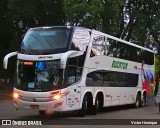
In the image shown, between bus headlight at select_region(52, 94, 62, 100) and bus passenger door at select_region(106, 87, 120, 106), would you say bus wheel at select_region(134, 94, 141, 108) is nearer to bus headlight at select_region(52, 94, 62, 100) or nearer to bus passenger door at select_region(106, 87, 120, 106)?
bus passenger door at select_region(106, 87, 120, 106)

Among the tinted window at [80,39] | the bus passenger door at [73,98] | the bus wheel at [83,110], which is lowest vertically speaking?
the bus wheel at [83,110]

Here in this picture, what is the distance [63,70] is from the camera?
1859cm

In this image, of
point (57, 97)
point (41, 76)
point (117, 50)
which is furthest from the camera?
point (117, 50)

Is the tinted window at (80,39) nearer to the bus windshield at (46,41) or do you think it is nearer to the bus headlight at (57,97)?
the bus windshield at (46,41)

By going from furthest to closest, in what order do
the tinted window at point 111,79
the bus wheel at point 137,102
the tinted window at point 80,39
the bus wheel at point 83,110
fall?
the bus wheel at point 137,102 → the tinted window at point 111,79 → the bus wheel at point 83,110 → the tinted window at point 80,39

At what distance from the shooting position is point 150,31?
44.9 m

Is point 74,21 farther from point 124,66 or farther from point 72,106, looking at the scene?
point 72,106

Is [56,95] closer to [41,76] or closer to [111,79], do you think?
[41,76]

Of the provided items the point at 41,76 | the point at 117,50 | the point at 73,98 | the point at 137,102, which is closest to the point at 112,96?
the point at 117,50

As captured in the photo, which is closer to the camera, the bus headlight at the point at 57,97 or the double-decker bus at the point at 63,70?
the bus headlight at the point at 57,97

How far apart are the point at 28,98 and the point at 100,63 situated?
209 inches

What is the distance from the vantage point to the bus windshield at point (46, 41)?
1886 cm

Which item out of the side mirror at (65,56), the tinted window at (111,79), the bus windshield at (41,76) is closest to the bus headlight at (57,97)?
the bus windshield at (41,76)

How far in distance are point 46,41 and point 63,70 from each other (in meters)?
1.56
